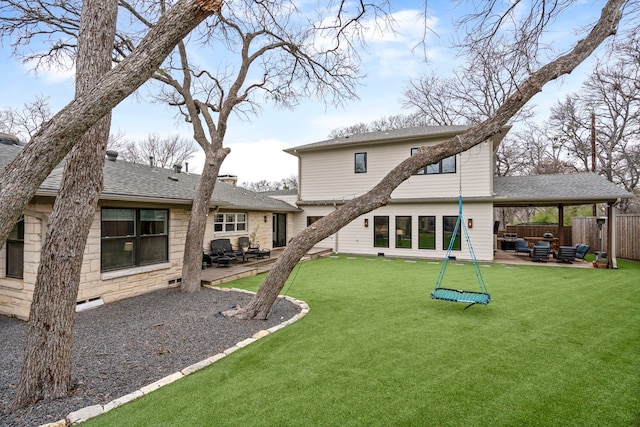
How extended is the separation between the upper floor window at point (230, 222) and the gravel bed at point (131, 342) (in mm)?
4981

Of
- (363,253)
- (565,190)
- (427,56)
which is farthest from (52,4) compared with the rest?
(565,190)

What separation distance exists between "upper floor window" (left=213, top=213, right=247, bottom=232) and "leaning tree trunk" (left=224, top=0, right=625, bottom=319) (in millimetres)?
6706

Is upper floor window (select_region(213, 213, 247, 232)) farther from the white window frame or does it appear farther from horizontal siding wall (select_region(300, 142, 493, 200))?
horizontal siding wall (select_region(300, 142, 493, 200))

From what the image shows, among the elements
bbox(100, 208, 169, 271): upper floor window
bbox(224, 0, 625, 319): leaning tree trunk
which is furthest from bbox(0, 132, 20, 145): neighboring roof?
bbox(224, 0, 625, 319): leaning tree trunk

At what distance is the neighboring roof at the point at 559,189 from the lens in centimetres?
1094

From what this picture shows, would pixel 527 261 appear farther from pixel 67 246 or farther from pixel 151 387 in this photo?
pixel 67 246

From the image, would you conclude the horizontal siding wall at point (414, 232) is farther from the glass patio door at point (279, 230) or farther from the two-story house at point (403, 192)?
the glass patio door at point (279, 230)

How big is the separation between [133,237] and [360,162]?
10.3 m

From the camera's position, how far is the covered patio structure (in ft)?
35.4

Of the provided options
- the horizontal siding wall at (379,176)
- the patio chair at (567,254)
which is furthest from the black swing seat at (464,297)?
the patio chair at (567,254)

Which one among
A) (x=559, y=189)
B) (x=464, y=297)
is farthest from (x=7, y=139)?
(x=559, y=189)

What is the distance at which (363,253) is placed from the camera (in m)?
14.7

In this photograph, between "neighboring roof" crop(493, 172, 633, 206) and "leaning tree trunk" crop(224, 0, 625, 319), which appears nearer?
"leaning tree trunk" crop(224, 0, 625, 319)

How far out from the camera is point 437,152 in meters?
5.00
